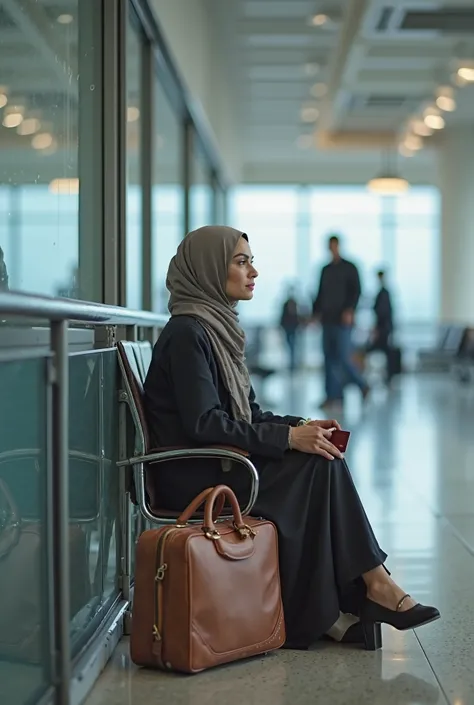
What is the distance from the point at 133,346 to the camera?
347 centimetres

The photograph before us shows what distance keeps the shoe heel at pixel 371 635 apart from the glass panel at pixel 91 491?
76cm

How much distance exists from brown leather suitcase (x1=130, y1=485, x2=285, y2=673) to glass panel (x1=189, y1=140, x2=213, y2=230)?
730 centimetres

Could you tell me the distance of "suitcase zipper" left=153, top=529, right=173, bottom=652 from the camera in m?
2.72

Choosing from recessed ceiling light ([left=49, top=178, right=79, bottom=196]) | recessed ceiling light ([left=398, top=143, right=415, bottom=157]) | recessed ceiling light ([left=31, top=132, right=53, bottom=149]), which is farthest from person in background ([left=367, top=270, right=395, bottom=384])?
recessed ceiling light ([left=31, top=132, right=53, bottom=149])

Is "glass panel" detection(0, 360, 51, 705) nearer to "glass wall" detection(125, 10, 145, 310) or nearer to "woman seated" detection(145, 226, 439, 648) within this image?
"woman seated" detection(145, 226, 439, 648)

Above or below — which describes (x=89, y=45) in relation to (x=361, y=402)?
above

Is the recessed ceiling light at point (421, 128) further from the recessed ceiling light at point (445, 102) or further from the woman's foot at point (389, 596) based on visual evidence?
the woman's foot at point (389, 596)

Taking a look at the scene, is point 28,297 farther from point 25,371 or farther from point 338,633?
point 338,633

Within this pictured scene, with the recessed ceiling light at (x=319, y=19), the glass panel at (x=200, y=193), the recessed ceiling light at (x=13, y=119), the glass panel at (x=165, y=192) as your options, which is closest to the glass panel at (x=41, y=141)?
the recessed ceiling light at (x=13, y=119)

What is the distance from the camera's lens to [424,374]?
67.5ft

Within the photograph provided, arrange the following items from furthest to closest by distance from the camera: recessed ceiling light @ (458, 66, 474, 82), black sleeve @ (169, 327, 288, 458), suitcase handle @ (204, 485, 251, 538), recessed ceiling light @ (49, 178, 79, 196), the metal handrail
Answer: recessed ceiling light @ (458, 66, 474, 82) < recessed ceiling light @ (49, 178, 79, 196) < black sleeve @ (169, 327, 288, 458) < suitcase handle @ (204, 485, 251, 538) < the metal handrail

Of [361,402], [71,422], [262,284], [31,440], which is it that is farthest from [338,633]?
[262,284]

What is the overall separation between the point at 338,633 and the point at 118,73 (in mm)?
2571

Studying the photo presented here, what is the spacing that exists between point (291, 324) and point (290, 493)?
1823 centimetres
